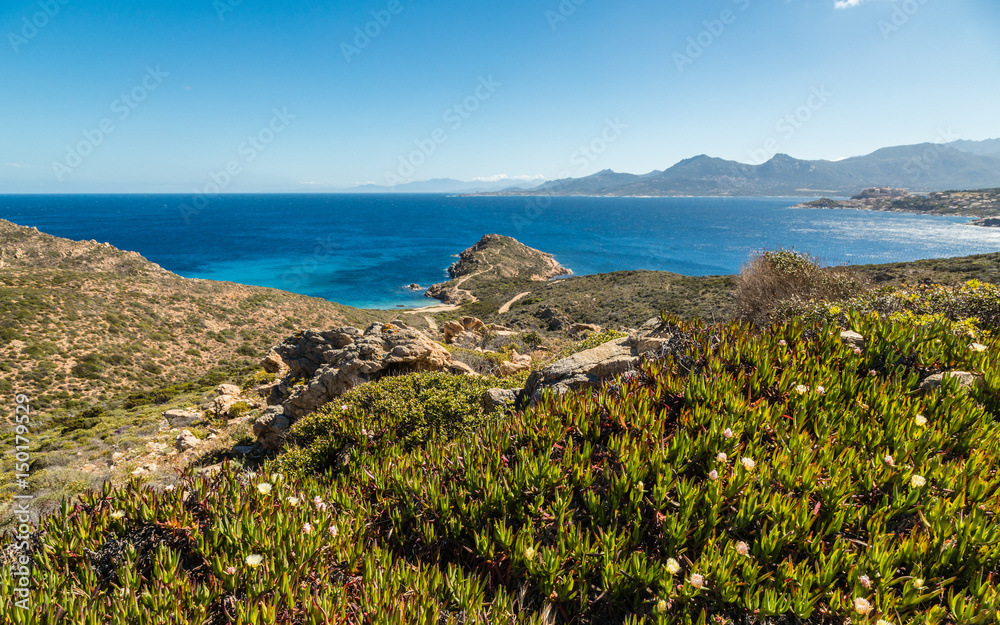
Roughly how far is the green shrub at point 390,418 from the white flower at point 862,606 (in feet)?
12.8

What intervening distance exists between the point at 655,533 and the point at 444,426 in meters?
3.90

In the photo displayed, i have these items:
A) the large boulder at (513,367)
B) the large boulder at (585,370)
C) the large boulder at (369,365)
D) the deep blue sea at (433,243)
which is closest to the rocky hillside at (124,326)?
the large boulder at (369,365)

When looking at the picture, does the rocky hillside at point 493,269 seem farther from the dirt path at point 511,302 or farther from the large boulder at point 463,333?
the large boulder at point 463,333

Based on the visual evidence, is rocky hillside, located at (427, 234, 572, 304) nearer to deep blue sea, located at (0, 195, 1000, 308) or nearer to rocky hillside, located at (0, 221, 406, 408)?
deep blue sea, located at (0, 195, 1000, 308)

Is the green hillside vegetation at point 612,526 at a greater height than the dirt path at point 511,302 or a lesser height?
greater

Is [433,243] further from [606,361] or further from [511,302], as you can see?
[606,361]

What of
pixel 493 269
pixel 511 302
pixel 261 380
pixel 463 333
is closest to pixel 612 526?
pixel 261 380

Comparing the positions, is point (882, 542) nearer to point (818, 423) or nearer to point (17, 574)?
point (818, 423)

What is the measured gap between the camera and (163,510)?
3.24m

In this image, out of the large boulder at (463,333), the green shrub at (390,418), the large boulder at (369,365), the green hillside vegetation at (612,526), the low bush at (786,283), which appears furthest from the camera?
the large boulder at (463,333)

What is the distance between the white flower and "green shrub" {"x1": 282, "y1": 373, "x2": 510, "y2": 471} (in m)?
3.89

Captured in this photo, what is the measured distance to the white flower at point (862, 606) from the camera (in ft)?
6.92

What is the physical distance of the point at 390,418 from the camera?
5664mm

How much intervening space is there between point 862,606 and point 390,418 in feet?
16.2
